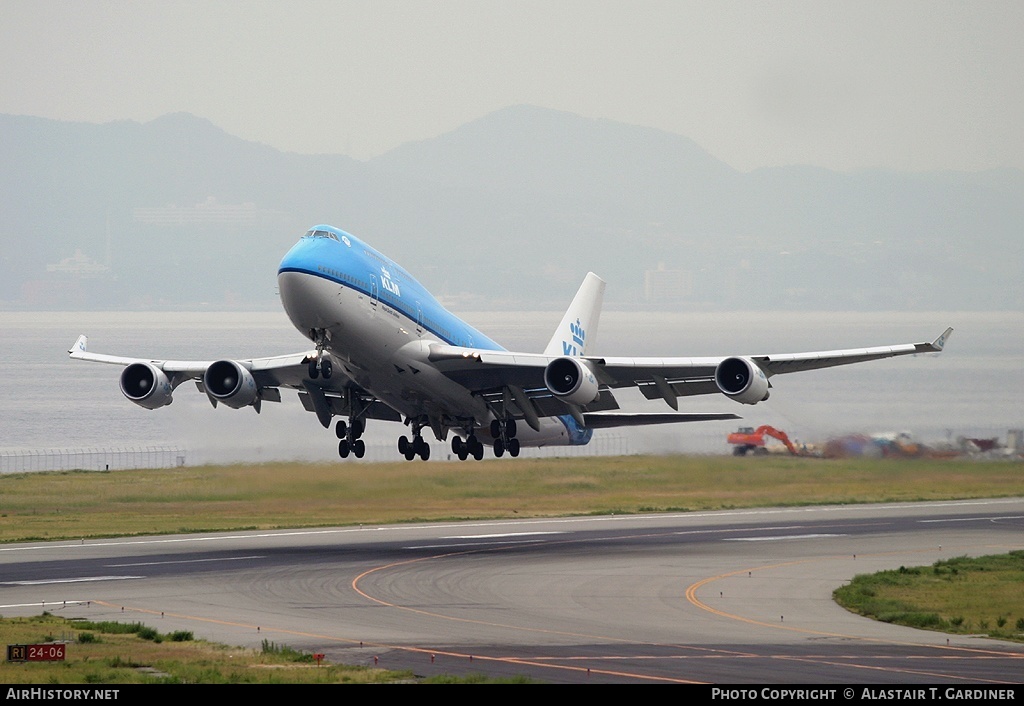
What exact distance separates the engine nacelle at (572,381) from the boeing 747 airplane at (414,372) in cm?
5

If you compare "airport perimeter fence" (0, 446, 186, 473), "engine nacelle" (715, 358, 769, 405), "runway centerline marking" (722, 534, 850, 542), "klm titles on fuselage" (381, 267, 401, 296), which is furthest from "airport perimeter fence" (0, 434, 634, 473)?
"klm titles on fuselage" (381, 267, 401, 296)

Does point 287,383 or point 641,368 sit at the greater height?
point 287,383

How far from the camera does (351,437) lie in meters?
47.9

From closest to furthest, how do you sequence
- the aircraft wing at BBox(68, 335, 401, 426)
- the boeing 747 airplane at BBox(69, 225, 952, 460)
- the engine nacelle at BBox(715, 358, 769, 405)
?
the boeing 747 airplane at BBox(69, 225, 952, 460) < the engine nacelle at BBox(715, 358, 769, 405) < the aircraft wing at BBox(68, 335, 401, 426)

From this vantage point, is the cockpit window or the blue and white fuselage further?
the cockpit window

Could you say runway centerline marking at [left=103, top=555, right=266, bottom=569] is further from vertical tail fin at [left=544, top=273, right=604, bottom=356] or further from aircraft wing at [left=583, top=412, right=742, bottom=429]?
vertical tail fin at [left=544, top=273, right=604, bottom=356]

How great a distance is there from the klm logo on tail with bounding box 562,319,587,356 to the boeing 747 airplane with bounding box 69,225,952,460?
4.47m

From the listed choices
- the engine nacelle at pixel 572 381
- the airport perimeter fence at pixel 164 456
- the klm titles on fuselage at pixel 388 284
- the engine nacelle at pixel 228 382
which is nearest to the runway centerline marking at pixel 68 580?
the engine nacelle at pixel 228 382

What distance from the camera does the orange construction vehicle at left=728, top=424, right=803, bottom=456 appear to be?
225 feet

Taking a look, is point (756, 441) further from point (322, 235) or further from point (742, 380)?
point (322, 235)

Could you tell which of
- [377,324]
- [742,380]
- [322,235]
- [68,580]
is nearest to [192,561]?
A: [68,580]

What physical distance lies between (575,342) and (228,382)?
57.2 ft
